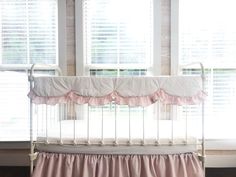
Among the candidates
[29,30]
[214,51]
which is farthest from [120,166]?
[29,30]

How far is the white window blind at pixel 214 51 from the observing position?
2912mm

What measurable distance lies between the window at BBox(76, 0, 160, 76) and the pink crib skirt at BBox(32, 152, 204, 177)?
1.06m

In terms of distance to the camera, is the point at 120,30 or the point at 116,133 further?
the point at 120,30

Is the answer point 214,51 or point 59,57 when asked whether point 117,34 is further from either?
point 214,51

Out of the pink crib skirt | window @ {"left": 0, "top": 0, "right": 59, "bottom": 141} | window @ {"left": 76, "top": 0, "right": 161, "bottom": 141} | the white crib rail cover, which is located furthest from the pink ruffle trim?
window @ {"left": 0, "top": 0, "right": 59, "bottom": 141}

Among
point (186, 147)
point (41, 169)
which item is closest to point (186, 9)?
point (186, 147)

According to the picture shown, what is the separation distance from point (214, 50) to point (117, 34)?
980 millimetres

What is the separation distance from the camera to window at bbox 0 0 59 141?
2957mm

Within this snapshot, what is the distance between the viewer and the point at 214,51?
2.94 meters

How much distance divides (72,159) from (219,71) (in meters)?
1.72

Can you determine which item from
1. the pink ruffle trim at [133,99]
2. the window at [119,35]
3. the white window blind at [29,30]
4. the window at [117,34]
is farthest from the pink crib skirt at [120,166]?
the white window blind at [29,30]

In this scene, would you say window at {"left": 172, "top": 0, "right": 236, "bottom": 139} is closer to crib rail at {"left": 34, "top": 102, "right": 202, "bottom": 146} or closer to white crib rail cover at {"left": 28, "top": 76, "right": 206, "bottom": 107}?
crib rail at {"left": 34, "top": 102, "right": 202, "bottom": 146}

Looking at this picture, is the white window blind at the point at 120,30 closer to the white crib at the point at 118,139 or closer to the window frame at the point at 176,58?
the window frame at the point at 176,58

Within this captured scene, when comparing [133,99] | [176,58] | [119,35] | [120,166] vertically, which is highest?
[119,35]
